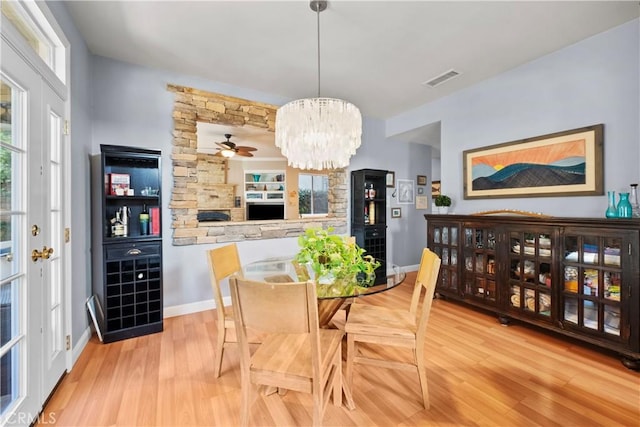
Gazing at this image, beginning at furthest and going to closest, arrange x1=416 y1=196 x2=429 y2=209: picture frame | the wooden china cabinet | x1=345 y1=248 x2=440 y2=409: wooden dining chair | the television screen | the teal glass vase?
the television screen < x1=416 y1=196 x2=429 y2=209: picture frame < the teal glass vase < the wooden china cabinet < x1=345 y1=248 x2=440 y2=409: wooden dining chair

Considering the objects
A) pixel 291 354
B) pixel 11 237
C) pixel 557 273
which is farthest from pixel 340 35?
pixel 557 273

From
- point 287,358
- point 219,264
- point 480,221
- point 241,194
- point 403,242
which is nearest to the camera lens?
point 287,358

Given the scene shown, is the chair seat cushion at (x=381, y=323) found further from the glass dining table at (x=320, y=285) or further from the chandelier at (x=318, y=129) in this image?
the chandelier at (x=318, y=129)

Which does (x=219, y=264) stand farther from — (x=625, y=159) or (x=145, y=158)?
(x=625, y=159)

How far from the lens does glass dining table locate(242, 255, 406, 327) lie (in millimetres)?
1669

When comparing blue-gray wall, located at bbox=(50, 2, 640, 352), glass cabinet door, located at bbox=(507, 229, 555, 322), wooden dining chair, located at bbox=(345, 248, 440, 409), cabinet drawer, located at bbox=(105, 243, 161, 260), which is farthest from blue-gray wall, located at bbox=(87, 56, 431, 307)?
glass cabinet door, located at bbox=(507, 229, 555, 322)

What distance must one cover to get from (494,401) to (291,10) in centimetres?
309

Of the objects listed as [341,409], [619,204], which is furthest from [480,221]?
[341,409]

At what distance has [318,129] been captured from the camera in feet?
7.20

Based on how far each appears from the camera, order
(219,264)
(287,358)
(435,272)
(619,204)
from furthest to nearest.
Answer: (619,204) → (219,264) → (435,272) → (287,358)

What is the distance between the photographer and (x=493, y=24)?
2.34 metres

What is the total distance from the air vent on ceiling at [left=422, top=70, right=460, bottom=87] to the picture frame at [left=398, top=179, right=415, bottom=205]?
1876mm

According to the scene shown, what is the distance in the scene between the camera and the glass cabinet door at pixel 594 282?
84.3 inches

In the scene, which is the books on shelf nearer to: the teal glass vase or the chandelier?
the chandelier
